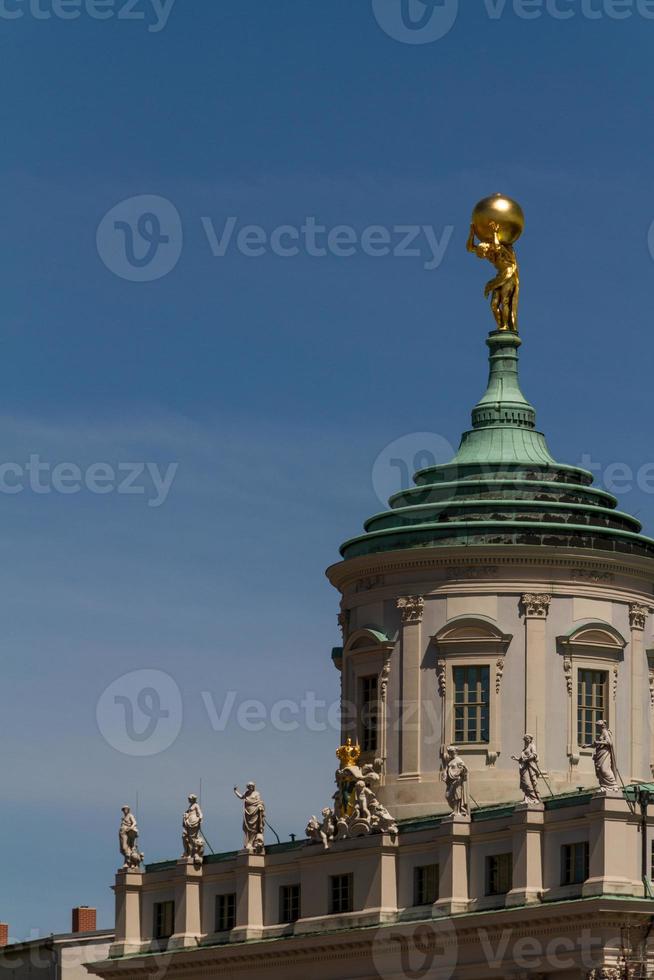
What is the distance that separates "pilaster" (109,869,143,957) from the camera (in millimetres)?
116438

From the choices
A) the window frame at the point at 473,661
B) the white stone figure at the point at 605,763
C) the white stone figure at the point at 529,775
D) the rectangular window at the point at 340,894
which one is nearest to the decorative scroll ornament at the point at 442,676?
the window frame at the point at 473,661

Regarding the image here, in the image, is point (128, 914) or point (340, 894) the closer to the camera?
point (340, 894)

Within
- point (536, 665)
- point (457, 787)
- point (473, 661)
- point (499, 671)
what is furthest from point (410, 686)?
point (457, 787)

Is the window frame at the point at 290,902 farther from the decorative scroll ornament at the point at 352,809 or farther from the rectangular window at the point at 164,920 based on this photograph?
the rectangular window at the point at 164,920

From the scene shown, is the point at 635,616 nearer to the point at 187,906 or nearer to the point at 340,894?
the point at 340,894

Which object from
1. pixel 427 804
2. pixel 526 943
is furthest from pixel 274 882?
pixel 526 943

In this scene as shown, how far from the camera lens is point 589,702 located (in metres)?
110

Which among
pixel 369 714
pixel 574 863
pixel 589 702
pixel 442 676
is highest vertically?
pixel 442 676

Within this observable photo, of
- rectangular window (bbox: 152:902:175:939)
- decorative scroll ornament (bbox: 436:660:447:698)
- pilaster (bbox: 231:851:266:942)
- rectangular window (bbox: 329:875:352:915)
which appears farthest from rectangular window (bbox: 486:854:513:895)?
rectangular window (bbox: 152:902:175:939)

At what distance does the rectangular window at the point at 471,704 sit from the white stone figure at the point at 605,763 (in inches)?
381

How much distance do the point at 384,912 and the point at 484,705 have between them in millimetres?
8523

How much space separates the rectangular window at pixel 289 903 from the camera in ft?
362

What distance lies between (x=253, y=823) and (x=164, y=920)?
6.58 meters

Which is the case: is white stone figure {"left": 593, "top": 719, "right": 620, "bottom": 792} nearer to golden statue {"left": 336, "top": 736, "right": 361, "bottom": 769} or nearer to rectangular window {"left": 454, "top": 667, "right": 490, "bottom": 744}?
rectangular window {"left": 454, "top": 667, "right": 490, "bottom": 744}
